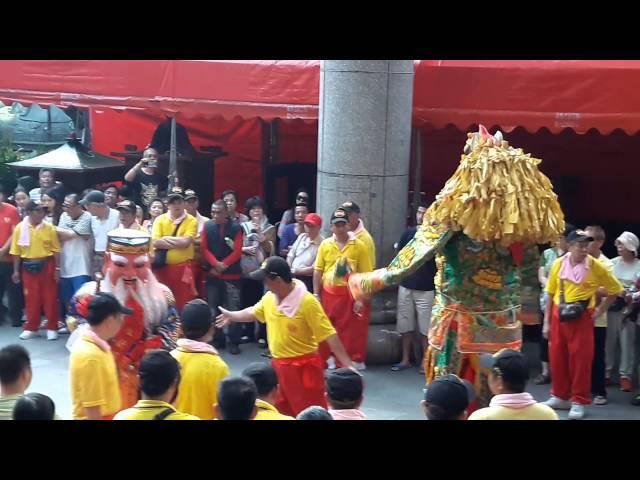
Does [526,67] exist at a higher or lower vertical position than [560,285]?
higher

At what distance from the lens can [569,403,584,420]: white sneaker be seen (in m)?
8.11

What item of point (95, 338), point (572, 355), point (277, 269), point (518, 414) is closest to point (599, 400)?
point (572, 355)

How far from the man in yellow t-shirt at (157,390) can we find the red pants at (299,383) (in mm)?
2003

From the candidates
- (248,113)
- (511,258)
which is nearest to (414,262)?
(511,258)

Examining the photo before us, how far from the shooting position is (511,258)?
6.58 meters

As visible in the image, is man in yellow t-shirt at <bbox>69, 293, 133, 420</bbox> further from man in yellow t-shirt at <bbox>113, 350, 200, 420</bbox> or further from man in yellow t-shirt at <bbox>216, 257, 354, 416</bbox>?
man in yellow t-shirt at <bbox>216, 257, 354, 416</bbox>

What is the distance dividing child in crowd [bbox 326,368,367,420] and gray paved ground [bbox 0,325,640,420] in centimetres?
342

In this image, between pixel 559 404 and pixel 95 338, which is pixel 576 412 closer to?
pixel 559 404

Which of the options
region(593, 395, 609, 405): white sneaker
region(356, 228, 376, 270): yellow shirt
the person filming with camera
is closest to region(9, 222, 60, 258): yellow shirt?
the person filming with camera

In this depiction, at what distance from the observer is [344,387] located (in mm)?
4680

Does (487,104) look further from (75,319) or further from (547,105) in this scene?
(75,319)
